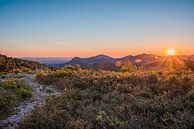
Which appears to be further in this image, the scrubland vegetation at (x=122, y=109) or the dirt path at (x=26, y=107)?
the dirt path at (x=26, y=107)

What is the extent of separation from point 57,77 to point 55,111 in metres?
8.59

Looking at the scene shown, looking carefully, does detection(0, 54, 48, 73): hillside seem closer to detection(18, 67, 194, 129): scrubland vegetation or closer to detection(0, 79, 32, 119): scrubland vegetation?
detection(0, 79, 32, 119): scrubland vegetation

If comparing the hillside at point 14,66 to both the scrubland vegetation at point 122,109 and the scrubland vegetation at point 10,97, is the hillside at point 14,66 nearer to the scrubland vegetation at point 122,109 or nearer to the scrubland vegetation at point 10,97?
the scrubland vegetation at point 10,97

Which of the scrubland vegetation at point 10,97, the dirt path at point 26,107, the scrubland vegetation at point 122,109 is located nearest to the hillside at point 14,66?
the scrubland vegetation at point 10,97

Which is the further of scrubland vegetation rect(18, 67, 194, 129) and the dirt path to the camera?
the dirt path

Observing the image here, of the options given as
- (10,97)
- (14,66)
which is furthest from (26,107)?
(14,66)

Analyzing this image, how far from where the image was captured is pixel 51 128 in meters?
7.86

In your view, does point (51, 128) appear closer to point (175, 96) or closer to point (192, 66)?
point (175, 96)

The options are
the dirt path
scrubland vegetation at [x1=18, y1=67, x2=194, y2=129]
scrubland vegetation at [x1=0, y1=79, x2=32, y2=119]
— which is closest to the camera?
scrubland vegetation at [x1=18, y1=67, x2=194, y2=129]

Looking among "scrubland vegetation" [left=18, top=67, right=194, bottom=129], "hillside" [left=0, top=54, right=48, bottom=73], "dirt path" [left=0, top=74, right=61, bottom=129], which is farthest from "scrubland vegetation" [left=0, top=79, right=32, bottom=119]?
"hillside" [left=0, top=54, right=48, bottom=73]

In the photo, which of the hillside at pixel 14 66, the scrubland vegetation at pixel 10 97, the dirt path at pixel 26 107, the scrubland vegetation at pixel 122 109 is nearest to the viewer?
the scrubland vegetation at pixel 122 109

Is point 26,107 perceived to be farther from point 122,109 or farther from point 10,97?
point 122,109

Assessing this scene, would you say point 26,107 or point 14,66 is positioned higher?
point 14,66

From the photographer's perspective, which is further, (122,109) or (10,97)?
(10,97)
